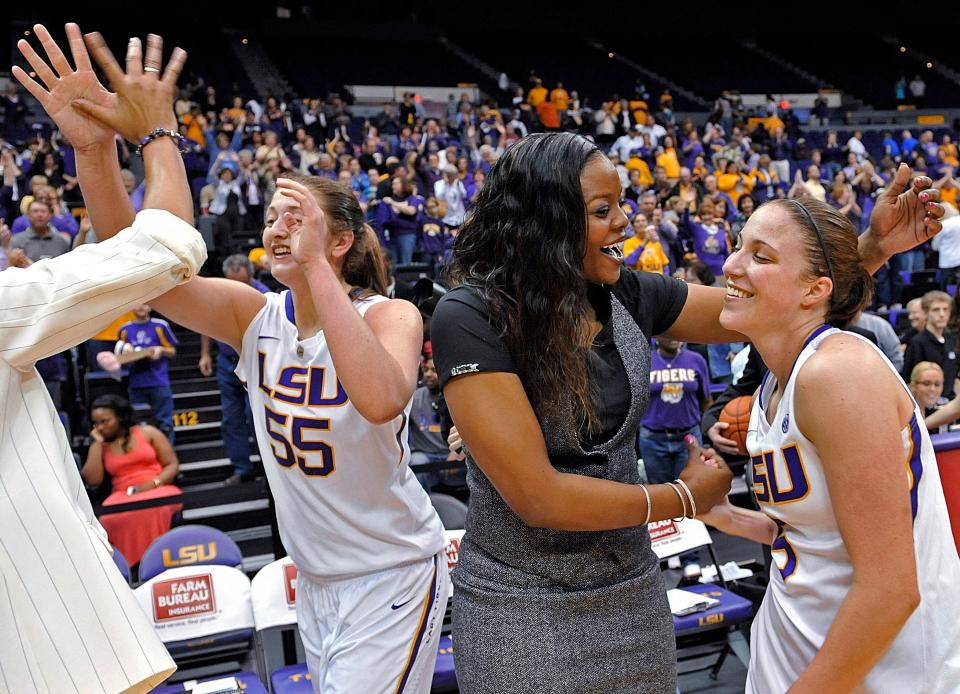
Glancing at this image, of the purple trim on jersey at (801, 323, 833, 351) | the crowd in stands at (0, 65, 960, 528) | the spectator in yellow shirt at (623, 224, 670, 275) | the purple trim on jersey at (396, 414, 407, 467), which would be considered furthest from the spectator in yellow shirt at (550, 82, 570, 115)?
the purple trim on jersey at (801, 323, 833, 351)

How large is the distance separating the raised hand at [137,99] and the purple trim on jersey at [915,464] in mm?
1525

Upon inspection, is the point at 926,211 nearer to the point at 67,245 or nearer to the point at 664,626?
the point at 664,626

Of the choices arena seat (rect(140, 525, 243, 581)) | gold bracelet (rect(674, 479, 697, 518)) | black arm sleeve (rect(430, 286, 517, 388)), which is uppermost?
black arm sleeve (rect(430, 286, 517, 388))

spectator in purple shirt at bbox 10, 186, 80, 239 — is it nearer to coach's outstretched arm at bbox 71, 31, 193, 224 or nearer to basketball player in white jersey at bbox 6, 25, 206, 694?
coach's outstretched arm at bbox 71, 31, 193, 224

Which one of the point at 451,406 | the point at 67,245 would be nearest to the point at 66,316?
the point at 451,406

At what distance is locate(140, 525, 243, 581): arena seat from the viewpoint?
4758mm

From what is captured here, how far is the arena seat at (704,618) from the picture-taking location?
187 inches

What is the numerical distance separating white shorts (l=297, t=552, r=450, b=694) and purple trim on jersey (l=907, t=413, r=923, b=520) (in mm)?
1287

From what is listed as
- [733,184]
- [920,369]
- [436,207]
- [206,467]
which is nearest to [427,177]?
[436,207]

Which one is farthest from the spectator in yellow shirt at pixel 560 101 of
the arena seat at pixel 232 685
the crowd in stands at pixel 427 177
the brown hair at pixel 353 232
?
the brown hair at pixel 353 232

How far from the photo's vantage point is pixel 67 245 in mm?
8445

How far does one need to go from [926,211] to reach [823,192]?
1358 cm

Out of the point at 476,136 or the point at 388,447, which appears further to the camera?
the point at 476,136

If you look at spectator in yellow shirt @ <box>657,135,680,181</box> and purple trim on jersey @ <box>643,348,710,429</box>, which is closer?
purple trim on jersey @ <box>643,348,710,429</box>
